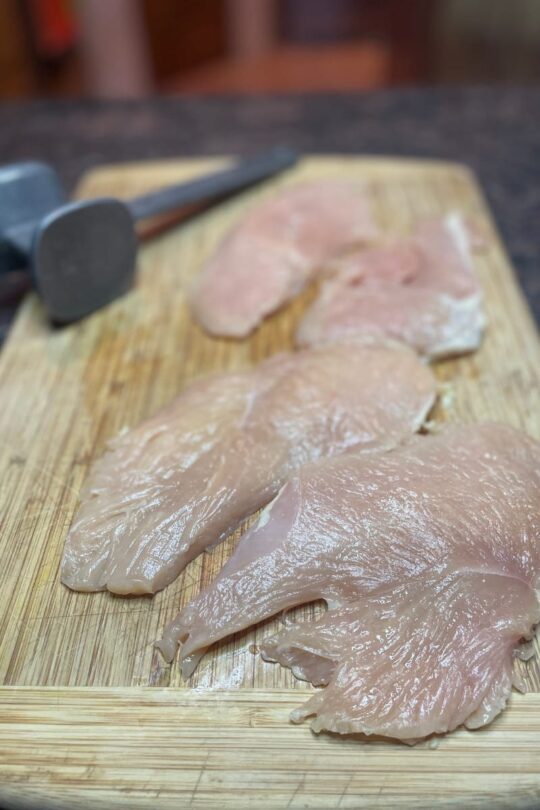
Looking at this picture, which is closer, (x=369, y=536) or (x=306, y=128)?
(x=369, y=536)

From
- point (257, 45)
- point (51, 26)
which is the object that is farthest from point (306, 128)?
point (51, 26)

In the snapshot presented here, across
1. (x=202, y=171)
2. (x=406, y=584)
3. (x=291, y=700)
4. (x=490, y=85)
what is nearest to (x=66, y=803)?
(x=291, y=700)

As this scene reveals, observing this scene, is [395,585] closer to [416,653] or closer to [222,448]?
[416,653]

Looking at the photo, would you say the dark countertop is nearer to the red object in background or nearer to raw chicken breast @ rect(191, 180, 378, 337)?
raw chicken breast @ rect(191, 180, 378, 337)

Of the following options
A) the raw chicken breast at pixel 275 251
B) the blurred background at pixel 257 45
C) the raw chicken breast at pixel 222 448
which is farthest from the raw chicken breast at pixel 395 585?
the blurred background at pixel 257 45

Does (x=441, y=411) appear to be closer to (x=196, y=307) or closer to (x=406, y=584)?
(x=406, y=584)

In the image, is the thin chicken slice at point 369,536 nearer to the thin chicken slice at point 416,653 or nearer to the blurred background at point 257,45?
the thin chicken slice at point 416,653

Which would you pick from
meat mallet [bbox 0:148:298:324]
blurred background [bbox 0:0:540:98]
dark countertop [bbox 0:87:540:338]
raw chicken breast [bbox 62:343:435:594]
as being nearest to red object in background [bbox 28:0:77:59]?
blurred background [bbox 0:0:540:98]
